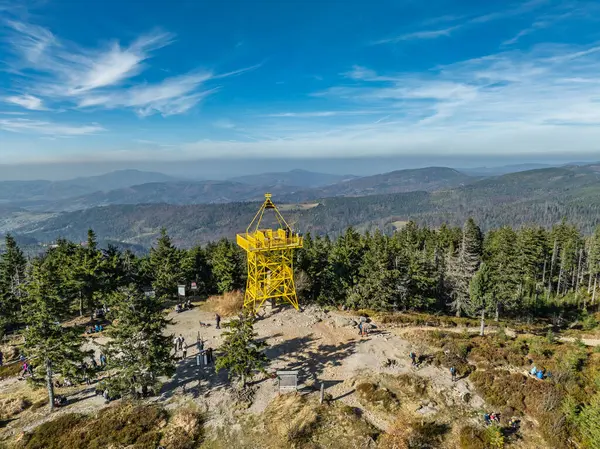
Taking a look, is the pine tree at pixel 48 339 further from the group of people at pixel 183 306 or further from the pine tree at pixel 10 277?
the pine tree at pixel 10 277

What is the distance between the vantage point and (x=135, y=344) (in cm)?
2230

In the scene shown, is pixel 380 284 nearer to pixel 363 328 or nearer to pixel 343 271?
pixel 343 271

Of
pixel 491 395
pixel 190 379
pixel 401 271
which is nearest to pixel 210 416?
pixel 190 379

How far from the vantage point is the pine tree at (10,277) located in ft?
126

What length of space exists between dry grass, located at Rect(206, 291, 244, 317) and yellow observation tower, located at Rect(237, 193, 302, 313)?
231 centimetres

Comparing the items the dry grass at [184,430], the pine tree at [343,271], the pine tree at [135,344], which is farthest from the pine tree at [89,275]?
the pine tree at [343,271]

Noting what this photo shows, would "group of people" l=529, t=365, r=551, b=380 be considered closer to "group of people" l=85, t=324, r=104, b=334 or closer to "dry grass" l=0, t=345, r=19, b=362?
"group of people" l=85, t=324, r=104, b=334

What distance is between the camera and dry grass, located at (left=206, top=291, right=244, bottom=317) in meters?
37.2

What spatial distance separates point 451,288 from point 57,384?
49.6m

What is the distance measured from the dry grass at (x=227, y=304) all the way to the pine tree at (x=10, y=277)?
2168 cm

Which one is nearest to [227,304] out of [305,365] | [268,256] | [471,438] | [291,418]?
[268,256]

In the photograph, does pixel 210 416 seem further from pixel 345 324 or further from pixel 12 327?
pixel 12 327

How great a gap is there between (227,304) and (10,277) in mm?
30713

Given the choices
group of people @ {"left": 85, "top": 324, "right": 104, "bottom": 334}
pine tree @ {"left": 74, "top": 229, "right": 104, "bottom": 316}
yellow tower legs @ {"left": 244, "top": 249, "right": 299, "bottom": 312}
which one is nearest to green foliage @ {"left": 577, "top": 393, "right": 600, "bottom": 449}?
yellow tower legs @ {"left": 244, "top": 249, "right": 299, "bottom": 312}
